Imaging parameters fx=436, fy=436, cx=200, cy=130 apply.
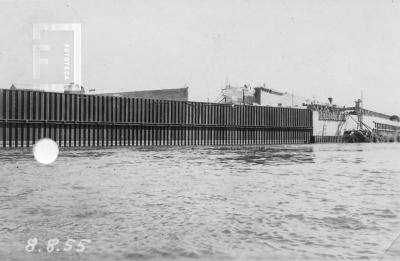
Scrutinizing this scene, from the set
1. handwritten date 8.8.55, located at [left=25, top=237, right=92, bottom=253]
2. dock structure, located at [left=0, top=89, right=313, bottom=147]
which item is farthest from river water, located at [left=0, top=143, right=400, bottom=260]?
dock structure, located at [left=0, top=89, right=313, bottom=147]

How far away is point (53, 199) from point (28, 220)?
1.53 metres

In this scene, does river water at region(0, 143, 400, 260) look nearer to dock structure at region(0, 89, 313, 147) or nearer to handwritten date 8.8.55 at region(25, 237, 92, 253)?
handwritten date 8.8.55 at region(25, 237, 92, 253)

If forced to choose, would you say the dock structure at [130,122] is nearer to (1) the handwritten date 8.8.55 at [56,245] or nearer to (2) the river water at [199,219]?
(2) the river water at [199,219]

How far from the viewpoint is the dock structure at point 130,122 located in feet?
93.2

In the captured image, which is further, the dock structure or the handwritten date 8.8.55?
the dock structure

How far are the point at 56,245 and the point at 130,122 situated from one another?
30.8 meters

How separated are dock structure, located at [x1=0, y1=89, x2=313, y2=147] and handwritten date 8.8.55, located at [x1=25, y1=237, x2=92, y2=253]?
25.4m

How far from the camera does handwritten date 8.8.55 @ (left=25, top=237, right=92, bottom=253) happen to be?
3621 mm

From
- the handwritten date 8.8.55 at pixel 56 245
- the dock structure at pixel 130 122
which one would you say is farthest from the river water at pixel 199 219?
the dock structure at pixel 130 122

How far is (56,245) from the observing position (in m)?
3.76

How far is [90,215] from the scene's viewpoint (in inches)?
201

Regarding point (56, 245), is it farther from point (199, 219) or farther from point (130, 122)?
point (130, 122)

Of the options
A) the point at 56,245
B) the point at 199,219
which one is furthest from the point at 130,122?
the point at 56,245

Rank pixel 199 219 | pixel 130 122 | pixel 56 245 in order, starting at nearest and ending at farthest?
1. pixel 56 245
2. pixel 199 219
3. pixel 130 122
